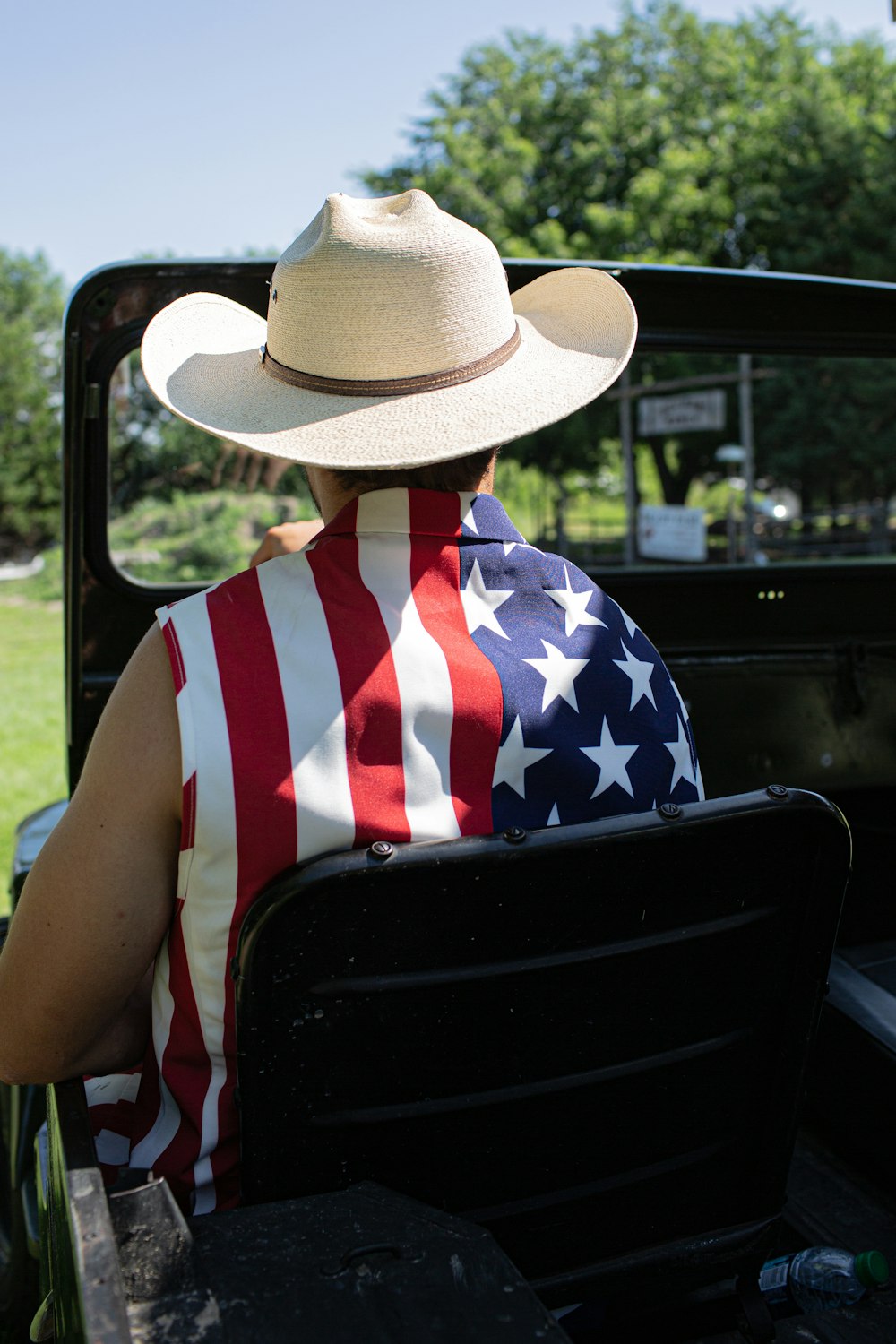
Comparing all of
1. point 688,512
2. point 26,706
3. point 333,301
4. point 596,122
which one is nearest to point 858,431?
point 596,122

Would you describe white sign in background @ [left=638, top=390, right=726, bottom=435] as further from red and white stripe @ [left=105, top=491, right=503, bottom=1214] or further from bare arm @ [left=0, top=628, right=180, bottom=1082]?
bare arm @ [left=0, top=628, right=180, bottom=1082]

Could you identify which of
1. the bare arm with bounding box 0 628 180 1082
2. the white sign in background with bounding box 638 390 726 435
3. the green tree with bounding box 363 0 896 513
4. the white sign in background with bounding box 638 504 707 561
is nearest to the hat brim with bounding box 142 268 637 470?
the bare arm with bounding box 0 628 180 1082

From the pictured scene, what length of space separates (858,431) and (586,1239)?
2051 cm

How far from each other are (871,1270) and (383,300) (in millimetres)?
1495

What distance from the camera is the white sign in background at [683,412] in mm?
9805

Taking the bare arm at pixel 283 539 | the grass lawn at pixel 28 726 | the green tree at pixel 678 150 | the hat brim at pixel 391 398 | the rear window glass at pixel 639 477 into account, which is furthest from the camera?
the green tree at pixel 678 150

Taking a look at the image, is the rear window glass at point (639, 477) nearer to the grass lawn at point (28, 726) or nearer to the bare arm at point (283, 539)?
the bare arm at point (283, 539)

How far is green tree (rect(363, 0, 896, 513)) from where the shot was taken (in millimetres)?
23016

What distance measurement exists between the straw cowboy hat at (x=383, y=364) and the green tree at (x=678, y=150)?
66.0 ft

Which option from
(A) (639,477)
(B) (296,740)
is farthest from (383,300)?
(A) (639,477)

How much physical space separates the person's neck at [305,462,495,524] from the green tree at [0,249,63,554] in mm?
25715

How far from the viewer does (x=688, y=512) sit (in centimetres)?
933

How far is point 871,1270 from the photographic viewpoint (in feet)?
5.18

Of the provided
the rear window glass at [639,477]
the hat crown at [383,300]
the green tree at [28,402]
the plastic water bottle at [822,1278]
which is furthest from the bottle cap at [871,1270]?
the green tree at [28,402]
